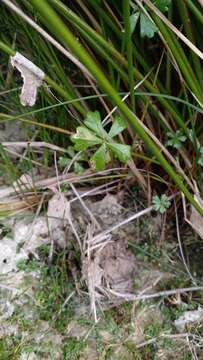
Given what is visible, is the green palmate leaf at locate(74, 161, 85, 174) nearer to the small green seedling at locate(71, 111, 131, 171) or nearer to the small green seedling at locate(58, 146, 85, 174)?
the small green seedling at locate(58, 146, 85, 174)

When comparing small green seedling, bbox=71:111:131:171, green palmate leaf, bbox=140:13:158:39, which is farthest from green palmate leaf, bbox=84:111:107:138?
green palmate leaf, bbox=140:13:158:39

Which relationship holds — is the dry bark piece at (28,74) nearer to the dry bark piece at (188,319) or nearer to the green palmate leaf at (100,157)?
the green palmate leaf at (100,157)

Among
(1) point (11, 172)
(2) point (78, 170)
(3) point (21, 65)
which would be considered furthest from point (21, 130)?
(3) point (21, 65)

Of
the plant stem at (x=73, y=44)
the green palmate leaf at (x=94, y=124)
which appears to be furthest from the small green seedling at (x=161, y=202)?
the green palmate leaf at (x=94, y=124)

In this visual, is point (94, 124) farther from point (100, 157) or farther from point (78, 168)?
point (78, 168)

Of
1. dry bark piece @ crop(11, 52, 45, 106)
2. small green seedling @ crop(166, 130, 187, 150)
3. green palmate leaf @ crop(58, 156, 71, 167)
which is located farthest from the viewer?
green palmate leaf @ crop(58, 156, 71, 167)

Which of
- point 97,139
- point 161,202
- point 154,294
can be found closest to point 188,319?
point 154,294

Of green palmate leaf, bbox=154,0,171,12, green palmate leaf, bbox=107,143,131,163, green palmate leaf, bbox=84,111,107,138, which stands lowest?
green palmate leaf, bbox=107,143,131,163
